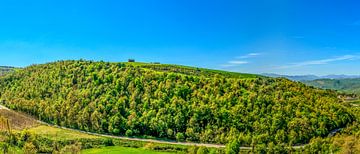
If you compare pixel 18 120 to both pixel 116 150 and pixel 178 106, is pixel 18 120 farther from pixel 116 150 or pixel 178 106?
pixel 178 106

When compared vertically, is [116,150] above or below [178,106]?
below

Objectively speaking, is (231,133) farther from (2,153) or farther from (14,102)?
(14,102)

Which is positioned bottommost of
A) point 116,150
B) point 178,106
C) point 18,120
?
point 116,150

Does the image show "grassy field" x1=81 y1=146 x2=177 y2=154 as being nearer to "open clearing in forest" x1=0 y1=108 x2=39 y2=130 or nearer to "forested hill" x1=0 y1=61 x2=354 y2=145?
"forested hill" x1=0 y1=61 x2=354 y2=145

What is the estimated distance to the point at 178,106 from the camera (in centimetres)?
12356

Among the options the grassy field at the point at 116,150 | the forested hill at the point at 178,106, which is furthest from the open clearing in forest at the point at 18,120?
the grassy field at the point at 116,150

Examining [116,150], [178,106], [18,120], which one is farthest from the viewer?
[18,120]

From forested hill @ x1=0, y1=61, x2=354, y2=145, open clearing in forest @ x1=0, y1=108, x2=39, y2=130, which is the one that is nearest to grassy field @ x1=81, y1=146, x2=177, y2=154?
forested hill @ x1=0, y1=61, x2=354, y2=145

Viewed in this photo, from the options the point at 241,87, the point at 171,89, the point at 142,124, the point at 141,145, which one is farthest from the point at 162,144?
the point at 241,87

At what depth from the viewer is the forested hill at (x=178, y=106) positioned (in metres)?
109

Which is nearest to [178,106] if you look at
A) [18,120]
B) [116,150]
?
[116,150]

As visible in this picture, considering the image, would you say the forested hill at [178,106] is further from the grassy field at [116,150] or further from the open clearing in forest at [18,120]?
the grassy field at [116,150]

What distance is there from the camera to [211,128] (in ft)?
367

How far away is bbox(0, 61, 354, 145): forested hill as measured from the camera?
109000mm
